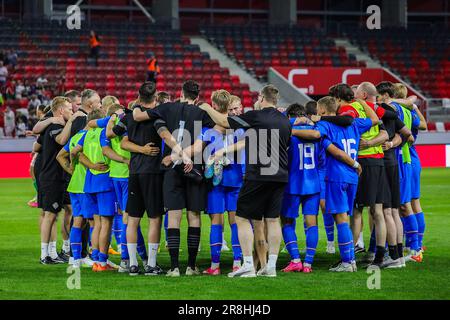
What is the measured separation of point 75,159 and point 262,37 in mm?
28387

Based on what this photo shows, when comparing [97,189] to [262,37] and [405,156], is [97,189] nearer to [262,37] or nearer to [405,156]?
[405,156]

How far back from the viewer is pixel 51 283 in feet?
32.6

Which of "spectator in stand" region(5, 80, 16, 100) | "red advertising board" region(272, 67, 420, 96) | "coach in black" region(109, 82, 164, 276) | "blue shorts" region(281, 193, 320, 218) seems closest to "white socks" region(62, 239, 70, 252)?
"coach in black" region(109, 82, 164, 276)

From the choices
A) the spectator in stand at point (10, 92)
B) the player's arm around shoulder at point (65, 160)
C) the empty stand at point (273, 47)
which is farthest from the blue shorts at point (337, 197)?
the empty stand at point (273, 47)

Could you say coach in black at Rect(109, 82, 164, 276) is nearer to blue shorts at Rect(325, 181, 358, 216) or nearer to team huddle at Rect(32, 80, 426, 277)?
team huddle at Rect(32, 80, 426, 277)

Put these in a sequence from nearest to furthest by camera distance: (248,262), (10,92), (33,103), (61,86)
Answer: (248,262) < (33,103) < (10,92) < (61,86)

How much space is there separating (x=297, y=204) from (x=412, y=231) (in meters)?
2.05

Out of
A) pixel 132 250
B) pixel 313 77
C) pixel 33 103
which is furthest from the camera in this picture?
pixel 313 77

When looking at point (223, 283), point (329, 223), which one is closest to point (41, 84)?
point (329, 223)

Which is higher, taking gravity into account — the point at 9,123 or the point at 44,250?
the point at 9,123

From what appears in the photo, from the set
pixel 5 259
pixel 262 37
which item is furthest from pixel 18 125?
pixel 5 259

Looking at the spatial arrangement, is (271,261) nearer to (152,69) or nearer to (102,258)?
(102,258)

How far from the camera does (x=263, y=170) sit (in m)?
10.0

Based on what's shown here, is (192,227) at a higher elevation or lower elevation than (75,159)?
lower
